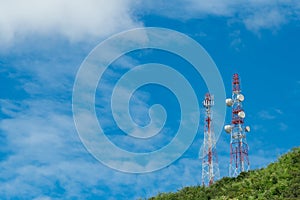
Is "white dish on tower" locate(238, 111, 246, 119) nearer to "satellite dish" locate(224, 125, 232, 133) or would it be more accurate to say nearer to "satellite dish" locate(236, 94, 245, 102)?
"satellite dish" locate(236, 94, 245, 102)

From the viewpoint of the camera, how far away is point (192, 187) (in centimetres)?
2567

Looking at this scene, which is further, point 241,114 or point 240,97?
point 240,97

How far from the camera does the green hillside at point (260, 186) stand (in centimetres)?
2083

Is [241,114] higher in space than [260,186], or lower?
higher

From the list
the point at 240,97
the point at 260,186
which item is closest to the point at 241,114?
the point at 240,97

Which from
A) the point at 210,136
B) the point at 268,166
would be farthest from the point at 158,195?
the point at 210,136

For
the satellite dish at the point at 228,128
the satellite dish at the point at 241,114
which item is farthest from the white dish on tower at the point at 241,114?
the satellite dish at the point at 228,128

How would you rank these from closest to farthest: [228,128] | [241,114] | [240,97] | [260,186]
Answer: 1. [260,186]
2. [241,114]
3. [240,97]
4. [228,128]

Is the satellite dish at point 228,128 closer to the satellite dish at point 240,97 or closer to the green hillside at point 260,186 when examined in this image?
the satellite dish at point 240,97

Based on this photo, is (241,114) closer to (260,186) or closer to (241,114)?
(241,114)

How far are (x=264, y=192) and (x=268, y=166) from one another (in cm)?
399

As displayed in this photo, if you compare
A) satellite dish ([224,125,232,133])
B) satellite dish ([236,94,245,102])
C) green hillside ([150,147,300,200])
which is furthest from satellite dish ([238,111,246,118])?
green hillside ([150,147,300,200])

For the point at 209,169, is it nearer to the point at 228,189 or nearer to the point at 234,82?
the point at 234,82

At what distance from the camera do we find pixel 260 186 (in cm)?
2206
